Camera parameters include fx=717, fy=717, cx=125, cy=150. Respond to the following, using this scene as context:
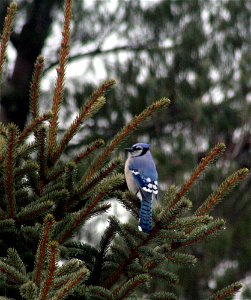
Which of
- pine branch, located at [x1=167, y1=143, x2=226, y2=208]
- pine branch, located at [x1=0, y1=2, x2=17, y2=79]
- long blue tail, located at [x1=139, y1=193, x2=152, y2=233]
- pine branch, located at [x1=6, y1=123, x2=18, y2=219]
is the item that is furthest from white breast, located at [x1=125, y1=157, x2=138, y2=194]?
pine branch, located at [x1=0, y1=2, x2=17, y2=79]

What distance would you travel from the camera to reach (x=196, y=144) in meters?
9.35

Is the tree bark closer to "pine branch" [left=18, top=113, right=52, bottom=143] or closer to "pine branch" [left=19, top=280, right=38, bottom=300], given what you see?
"pine branch" [left=18, top=113, right=52, bottom=143]

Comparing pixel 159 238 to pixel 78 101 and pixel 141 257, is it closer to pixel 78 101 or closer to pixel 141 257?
pixel 141 257

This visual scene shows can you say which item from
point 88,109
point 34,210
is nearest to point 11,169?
point 34,210

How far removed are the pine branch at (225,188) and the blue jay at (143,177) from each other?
0.73 feet

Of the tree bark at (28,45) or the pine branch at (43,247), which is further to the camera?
the tree bark at (28,45)

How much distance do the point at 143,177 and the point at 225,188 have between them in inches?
35.7

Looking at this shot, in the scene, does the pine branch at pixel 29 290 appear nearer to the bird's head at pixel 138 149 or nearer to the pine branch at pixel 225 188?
the pine branch at pixel 225 188

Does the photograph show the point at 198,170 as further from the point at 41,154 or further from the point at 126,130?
the point at 41,154

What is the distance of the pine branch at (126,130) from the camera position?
9.03ft

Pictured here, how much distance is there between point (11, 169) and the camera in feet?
8.63

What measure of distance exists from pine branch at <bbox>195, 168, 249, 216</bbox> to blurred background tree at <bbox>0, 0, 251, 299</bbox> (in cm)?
555

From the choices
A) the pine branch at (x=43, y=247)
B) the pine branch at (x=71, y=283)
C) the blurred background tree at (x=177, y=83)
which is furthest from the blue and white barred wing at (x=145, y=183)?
the blurred background tree at (x=177, y=83)

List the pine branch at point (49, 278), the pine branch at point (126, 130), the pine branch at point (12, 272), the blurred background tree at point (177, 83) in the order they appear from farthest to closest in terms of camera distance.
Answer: the blurred background tree at point (177, 83) → the pine branch at point (126, 130) → the pine branch at point (12, 272) → the pine branch at point (49, 278)
